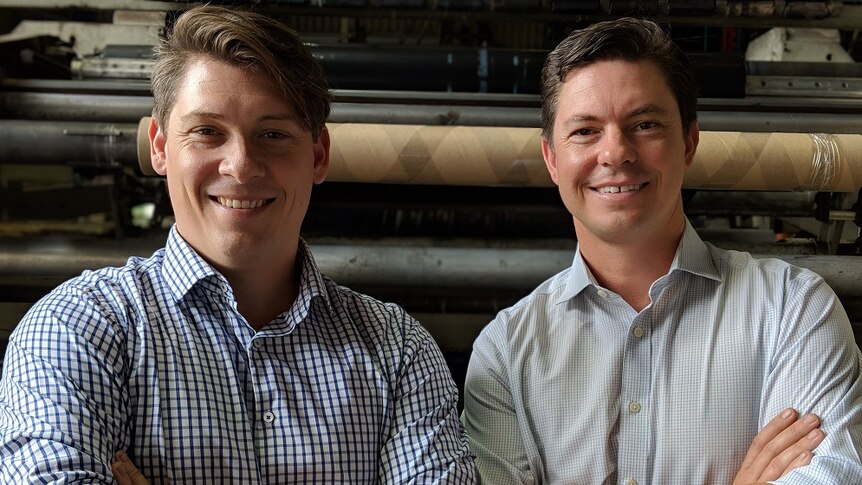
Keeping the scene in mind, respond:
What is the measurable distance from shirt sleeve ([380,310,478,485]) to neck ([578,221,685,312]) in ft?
1.24

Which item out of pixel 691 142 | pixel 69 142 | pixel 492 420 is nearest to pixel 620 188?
pixel 691 142

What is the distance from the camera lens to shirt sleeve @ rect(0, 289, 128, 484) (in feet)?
3.96

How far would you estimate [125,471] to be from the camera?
1270 millimetres

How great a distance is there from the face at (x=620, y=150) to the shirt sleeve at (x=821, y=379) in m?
0.29

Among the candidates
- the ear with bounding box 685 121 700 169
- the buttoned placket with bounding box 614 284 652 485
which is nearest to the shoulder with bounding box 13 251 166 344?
the buttoned placket with bounding box 614 284 652 485

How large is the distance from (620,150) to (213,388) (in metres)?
0.79

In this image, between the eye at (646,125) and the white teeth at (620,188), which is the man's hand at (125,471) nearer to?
the white teeth at (620,188)

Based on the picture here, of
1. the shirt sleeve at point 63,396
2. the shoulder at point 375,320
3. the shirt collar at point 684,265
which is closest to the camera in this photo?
the shirt sleeve at point 63,396

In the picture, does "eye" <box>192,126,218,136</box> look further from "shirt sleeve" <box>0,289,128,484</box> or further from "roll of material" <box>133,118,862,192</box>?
"roll of material" <box>133,118,862,192</box>

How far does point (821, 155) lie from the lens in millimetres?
1916

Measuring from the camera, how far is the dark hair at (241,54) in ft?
4.71

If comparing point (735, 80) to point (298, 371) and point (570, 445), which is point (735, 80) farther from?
point (298, 371)

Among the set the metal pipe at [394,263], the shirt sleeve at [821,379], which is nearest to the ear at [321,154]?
the metal pipe at [394,263]

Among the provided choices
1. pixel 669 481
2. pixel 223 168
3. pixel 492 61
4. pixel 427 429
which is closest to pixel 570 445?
pixel 669 481
